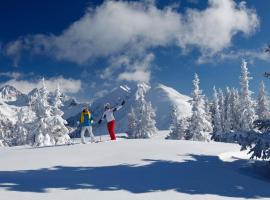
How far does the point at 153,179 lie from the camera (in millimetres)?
13984

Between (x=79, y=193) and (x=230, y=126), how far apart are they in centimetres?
7410

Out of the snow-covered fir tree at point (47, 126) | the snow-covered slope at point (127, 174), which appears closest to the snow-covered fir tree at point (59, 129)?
the snow-covered fir tree at point (47, 126)

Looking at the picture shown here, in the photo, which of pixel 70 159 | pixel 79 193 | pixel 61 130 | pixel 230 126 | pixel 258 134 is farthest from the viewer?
pixel 230 126

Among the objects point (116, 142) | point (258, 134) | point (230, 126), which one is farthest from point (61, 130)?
point (230, 126)

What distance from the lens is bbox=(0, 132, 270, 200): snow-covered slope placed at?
1209 centimetres

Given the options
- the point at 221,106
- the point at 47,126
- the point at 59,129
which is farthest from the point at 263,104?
the point at 47,126

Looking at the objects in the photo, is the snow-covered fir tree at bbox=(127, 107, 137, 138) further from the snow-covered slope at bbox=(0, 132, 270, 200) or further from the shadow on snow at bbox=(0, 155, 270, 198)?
the shadow on snow at bbox=(0, 155, 270, 198)

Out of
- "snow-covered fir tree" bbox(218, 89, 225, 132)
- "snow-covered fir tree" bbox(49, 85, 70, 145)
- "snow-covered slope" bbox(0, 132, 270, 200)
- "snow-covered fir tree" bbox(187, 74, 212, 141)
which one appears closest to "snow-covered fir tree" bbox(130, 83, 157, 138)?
"snow-covered fir tree" bbox(187, 74, 212, 141)

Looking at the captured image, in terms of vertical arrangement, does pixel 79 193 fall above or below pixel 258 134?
below

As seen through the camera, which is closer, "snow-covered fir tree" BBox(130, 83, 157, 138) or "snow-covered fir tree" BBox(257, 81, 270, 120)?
"snow-covered fir tree" BBox(130, 83, 157, 138)

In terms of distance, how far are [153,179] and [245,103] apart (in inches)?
2157

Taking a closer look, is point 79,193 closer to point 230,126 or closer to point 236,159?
point 236,159

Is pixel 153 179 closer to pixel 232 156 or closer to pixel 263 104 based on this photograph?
pixel 232 156

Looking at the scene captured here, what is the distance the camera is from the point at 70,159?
1653 centimetres
